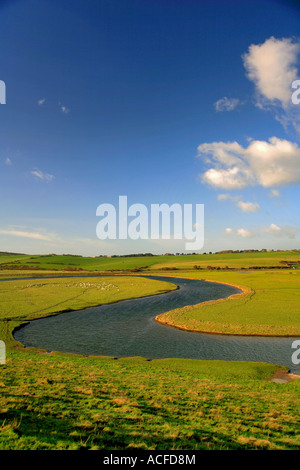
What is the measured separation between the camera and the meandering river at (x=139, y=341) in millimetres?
26344

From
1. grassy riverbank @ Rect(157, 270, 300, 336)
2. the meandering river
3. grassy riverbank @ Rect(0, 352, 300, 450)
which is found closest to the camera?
grassy riverbank @ Rect(0, 352, 300, 450)

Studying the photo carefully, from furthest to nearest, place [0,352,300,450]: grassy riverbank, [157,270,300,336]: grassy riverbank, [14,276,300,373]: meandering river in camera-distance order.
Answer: [157,270,300,336]: grassy riverbank → [14,276,300,373]: meandering river → [0,352,300,450]: grassy riverbank

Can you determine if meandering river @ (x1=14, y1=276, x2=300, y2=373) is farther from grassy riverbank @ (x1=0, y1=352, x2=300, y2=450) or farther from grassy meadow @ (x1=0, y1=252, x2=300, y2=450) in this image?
grassy riverbank @ (x1=0, y1=352, x2=300, y2=450)

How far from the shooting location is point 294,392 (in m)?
17.2

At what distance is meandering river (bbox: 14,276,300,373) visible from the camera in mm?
26344

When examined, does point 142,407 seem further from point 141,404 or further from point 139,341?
point 139,341

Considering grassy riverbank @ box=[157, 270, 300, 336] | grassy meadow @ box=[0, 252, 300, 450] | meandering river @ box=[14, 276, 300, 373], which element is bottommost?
meandering river @ box=[14, 276, 300, 373]

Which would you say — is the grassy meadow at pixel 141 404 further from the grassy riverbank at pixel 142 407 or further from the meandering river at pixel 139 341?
the meandering river at pixel 139 341

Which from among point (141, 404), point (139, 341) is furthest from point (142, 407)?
point (139, 341)

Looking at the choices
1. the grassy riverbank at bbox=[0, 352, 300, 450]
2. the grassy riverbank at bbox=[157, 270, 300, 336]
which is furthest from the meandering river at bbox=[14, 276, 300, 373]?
the grassy riverbank at bbox=[0, 352, 300, 450]

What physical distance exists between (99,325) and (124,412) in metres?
26.7

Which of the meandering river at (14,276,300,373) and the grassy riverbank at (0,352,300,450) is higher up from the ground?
the grassy riverbank at (0,352,300,450)

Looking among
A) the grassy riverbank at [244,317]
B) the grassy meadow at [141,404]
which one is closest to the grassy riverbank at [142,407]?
the grassy meadow at [141,404]
